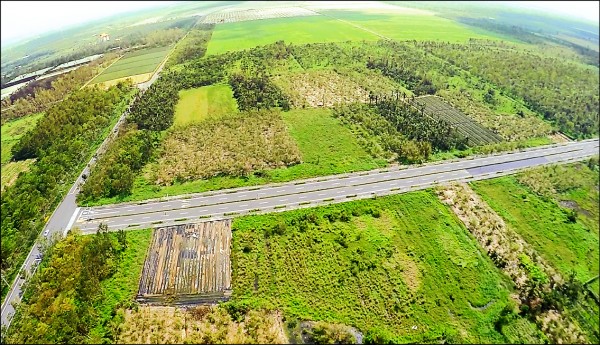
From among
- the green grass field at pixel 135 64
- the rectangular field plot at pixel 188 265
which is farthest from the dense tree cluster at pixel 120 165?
the green grass field at pixel 135 64

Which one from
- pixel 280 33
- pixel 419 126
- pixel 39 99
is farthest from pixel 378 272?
pixel 280 33

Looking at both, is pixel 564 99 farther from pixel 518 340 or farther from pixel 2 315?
pixel 2 315

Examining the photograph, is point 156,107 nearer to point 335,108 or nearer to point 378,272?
point 335,108

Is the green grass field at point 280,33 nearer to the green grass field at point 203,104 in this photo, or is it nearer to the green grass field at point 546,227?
the green grass field at point 203,104

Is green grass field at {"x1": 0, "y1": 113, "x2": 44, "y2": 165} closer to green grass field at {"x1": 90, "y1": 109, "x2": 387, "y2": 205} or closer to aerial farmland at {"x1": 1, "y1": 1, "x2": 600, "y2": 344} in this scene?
aerial farmland at {"x1": 1, "y1": 1, "x2": 600, "y2": 344}

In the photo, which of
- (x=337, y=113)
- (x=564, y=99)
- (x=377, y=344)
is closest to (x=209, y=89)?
(x=337, y=113)

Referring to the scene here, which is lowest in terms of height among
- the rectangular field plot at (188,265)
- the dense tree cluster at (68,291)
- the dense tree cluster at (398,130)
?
the rectangular field plot at (188,265)
